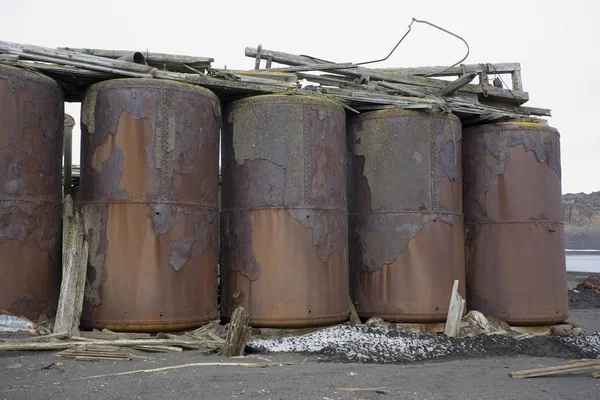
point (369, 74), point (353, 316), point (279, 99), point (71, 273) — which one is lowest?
point (353, 316)

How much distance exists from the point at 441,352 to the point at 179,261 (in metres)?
4.14

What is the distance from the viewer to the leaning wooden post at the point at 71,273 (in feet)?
33.3

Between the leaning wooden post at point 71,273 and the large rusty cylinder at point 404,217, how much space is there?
4799mm

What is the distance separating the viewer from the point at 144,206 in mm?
10445

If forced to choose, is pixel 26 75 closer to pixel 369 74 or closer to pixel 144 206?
pixel 144 206

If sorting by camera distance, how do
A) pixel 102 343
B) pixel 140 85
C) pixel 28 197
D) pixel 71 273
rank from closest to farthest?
1. pixel 102 343
2. pixel 28 197
3. pixel 71 273
4. pixel 140 85

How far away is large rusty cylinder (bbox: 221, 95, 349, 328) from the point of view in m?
11.2

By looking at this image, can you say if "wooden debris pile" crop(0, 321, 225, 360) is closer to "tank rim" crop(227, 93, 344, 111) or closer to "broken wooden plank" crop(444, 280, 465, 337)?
"tank rim" crop(227, 93, 344, 111)

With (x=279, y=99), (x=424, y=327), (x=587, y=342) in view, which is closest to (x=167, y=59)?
(x=279, y=99)

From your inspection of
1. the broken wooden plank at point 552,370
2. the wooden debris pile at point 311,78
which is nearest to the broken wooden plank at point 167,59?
the wooden debris pile at point 311,78

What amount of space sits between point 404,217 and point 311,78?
10.4 feet

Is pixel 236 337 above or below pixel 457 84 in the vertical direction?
below

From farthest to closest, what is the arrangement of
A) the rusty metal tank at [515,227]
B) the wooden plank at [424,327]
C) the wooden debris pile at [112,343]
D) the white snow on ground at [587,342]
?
1. the rusty metal tank at [515,227]
2. the wooden plank at [424,327]
3. the white snow on ground at [587,342]
4. the wooden debris pile at [112,343]

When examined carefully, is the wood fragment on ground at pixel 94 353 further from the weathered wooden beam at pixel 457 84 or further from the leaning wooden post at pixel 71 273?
the weathered wooden beam at pixel 457 84
